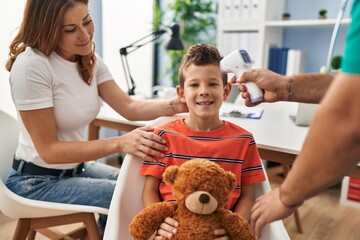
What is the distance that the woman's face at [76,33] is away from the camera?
3.98 ft

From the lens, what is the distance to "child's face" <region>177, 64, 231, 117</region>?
1.12 meters

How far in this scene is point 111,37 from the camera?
9.41ft

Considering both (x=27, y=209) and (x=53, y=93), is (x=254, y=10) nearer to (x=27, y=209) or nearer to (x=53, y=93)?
(x=53, y=93)

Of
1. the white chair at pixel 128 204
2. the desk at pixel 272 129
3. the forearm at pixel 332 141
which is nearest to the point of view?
the forearm at pixel 332 141

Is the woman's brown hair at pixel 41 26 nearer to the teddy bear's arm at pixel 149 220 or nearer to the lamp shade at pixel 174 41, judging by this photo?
the teddy bear's arm at pixel 149 220

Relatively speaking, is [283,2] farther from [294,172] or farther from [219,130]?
[294,172]

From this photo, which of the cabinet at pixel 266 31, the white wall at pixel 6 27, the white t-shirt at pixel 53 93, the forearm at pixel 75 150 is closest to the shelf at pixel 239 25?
the cabinet at pixel 266 31

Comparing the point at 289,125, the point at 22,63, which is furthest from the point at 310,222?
the point at 22,63

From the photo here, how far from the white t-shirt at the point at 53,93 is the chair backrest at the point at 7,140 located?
81 millimetres

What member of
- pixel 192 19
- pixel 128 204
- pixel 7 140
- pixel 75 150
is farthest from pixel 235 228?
pixel 192 19

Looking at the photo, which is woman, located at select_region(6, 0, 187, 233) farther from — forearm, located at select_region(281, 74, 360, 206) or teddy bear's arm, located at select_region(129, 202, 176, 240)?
forearm, located at select_region(281, 74, 360, 206)

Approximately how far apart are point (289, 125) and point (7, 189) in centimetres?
122

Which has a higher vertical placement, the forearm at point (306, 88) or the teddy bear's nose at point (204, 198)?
the forearm at point (306, 88)

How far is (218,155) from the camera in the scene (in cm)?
108
